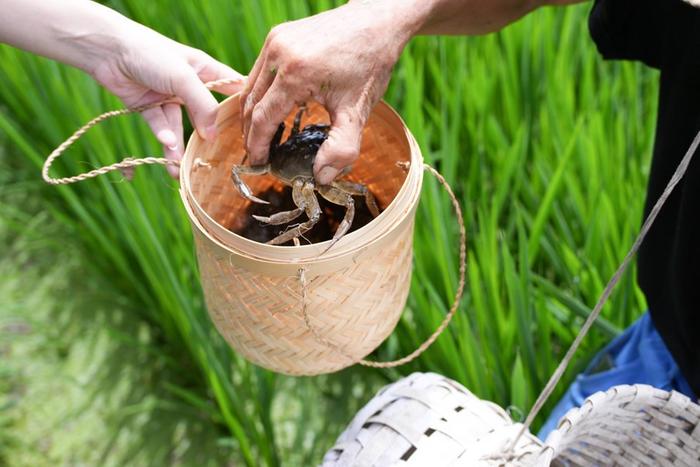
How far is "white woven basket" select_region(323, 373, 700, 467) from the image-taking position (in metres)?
0.94

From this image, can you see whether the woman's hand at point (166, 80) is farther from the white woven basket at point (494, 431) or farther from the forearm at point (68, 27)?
the white woven basket at point (494, 431)

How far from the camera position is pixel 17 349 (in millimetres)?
1729

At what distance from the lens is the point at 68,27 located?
1.10 metres

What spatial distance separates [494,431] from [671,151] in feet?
1.55

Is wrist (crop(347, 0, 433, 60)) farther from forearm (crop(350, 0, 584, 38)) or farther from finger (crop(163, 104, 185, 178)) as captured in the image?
finger (crop(163, 104, 185, 178))

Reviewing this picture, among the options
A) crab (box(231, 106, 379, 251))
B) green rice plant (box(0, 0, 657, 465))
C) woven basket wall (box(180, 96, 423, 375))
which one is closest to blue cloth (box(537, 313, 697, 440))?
green rice plant (box(0, 0, 657, 465))

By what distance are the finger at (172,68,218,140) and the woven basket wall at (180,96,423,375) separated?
0.02 metres

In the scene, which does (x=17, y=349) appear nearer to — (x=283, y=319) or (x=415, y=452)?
(x=283, y=319)

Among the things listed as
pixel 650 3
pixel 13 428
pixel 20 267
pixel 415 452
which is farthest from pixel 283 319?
pixel 20 267

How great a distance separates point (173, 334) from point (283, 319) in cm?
68

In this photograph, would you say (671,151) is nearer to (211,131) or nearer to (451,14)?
(451,14)

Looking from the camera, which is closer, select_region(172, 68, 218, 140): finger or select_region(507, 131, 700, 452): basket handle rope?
select_region(507, 131, 700, 452): basket handle rope

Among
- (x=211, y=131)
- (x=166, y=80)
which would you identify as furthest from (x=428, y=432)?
(x=166, y=80)

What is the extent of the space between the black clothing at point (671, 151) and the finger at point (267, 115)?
1.70 ft
